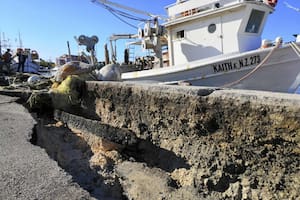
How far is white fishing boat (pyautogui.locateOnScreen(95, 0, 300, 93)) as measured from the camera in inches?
341

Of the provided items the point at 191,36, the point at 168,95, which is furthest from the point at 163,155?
the point at 191,36

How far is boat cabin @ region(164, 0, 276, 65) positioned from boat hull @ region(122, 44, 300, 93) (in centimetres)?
119

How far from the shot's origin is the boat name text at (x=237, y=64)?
8578 mm

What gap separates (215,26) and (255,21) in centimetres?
145

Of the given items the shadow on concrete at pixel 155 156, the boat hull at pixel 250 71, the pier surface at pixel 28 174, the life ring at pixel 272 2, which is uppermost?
the life ring at pixel 272 2

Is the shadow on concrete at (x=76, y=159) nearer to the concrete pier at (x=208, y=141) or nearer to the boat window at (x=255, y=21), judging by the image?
the concrete pier at (x=208, y=141)

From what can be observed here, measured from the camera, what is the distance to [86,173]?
108 inches

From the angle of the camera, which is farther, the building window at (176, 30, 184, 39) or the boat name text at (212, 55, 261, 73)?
the building window at (176, 30, 184, 39)

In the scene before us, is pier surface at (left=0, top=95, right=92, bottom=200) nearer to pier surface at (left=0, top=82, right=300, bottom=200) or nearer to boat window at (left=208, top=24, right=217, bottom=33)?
pier surface at (left=0, top=82, right=300, bottom=200)

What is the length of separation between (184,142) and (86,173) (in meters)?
1.04

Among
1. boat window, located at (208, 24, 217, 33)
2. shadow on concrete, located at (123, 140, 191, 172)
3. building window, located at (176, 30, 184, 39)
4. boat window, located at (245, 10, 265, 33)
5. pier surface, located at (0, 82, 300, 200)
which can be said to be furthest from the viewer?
building window, located at (176, 30, 184, 39)

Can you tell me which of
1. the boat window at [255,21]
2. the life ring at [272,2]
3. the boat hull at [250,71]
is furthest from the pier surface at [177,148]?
the life ring at [272,2]

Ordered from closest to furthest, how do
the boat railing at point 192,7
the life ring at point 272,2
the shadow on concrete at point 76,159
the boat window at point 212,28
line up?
the shadow on concrete at point 76,159, the boat railing at point 192,7, the boat window at point 212,28, the life ring at point 272,2

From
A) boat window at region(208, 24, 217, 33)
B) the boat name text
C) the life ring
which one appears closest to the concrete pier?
the boat name text
